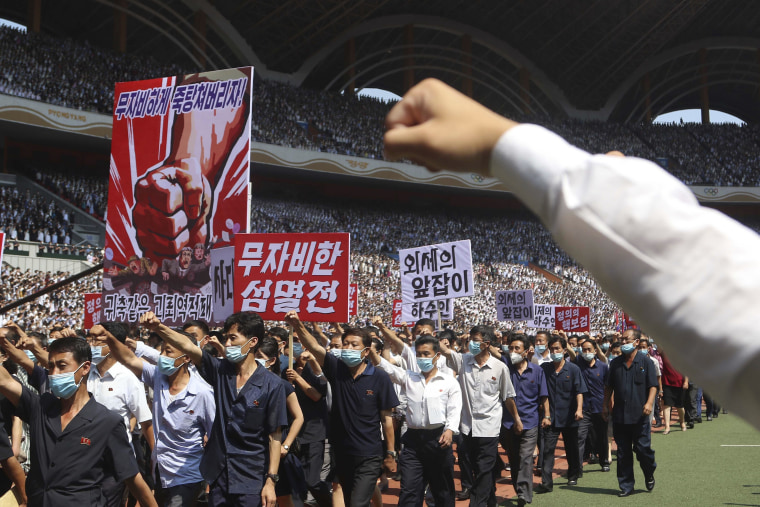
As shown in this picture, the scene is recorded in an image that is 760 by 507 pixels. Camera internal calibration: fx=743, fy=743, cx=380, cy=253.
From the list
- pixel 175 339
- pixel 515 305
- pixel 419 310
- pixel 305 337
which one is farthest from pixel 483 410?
pixel 515 305

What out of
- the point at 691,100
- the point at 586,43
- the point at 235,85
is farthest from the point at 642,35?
the point at 235,85

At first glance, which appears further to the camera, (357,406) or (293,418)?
(357,406)

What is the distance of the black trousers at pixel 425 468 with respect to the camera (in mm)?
6738

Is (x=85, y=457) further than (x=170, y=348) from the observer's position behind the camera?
No

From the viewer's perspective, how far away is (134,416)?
6.15 metres

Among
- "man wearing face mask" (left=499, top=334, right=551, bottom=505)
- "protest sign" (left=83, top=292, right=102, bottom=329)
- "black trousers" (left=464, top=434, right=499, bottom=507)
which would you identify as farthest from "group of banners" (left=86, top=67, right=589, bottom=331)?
"man wearing face mask" (left=499, top=334, right=551, bottom=505)

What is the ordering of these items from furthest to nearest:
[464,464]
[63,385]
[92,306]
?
[92,306]
[464,464]
[63,385]

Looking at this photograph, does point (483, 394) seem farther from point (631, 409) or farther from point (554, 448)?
point (631, 409)

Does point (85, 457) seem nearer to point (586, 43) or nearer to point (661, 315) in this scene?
point (661, 315)

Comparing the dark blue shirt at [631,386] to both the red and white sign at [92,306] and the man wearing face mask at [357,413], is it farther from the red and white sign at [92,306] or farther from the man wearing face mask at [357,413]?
the red and white sign at [92,306]

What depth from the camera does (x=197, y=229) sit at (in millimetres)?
7988

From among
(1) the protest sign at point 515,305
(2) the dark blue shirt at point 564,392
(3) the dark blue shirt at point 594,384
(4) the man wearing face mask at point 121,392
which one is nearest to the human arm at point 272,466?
(4) the man wearing face mask at point 121,392

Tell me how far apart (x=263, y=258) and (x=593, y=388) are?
6.26 meters

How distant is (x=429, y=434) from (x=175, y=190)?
3.79 metres
